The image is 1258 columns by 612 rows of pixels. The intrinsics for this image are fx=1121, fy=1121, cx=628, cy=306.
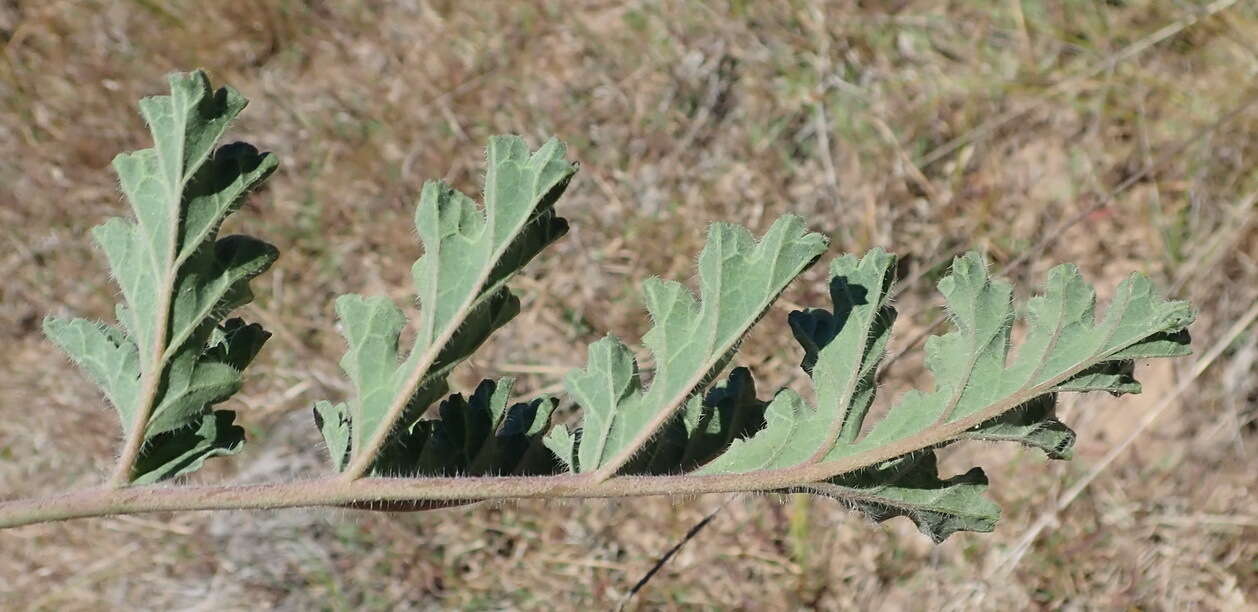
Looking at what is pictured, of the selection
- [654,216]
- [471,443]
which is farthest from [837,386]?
[654,216]

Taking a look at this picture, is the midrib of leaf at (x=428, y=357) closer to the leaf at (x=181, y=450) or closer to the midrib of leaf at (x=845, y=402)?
the leaf at (x=181, y=450)

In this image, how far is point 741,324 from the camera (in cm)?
144

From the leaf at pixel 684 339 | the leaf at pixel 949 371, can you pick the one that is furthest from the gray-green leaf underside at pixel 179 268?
the leaf at pixel 949 371

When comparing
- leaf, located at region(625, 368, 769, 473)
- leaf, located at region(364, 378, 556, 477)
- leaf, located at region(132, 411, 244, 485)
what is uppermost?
leaf, located at region(625, 368, 769, 473)

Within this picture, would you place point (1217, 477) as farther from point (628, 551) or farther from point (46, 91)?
point (46, 91)

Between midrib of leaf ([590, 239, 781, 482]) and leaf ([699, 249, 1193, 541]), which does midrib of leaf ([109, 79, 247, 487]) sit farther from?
leaf ([699, 249, 1193, 541])

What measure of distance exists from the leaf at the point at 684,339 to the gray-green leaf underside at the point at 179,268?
49 centimetres

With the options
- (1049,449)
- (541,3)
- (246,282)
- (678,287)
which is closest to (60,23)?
(541,3)

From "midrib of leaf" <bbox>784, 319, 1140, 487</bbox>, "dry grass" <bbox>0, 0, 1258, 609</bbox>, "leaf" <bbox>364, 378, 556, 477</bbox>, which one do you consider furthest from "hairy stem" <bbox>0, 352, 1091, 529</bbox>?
"dry grass" <bbox>0, 0, 1258, 609</bbox>

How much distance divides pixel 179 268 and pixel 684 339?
2.18ft

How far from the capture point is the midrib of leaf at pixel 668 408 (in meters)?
1.44

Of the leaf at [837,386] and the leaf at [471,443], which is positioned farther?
the leaf at [471,443]

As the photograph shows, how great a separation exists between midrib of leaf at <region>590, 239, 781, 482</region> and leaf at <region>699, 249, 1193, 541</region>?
97mm

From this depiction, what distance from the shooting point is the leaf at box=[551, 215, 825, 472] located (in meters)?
1.43
